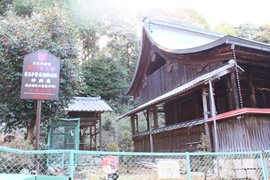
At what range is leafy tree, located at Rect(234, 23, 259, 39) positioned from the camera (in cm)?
3306

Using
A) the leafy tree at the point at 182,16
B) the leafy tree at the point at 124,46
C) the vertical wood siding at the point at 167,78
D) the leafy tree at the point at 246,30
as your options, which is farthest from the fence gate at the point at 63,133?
the leafy tree at the point at 182,16

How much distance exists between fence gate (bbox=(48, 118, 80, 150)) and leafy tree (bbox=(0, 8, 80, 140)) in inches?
20.0

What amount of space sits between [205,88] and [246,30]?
3070cm

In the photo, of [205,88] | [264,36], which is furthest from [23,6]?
[264,36]

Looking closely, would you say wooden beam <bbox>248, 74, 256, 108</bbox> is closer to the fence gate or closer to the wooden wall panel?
the wooden wall panel

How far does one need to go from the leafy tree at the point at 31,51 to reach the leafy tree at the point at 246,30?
30.9 meters

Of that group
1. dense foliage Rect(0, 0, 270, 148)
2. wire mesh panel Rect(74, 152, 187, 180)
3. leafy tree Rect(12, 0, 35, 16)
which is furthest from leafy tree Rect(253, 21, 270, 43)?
leafy tree Rect(12, 0, 35, 16)

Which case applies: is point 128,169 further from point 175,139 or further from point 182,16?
point 182,16

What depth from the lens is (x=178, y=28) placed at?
16234 millimetres

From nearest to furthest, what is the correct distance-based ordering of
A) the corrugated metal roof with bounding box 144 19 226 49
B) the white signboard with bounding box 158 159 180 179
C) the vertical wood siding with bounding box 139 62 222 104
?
the white signboard with bounding box 158 159 180 179 < the vertical wood siding with bounding box 139 62 222 104 < the corrugated metal roof with bounding box 144 19 226 49

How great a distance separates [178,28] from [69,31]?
9.31 meters

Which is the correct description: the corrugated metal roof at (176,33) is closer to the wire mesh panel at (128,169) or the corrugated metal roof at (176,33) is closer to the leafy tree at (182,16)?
the wire mesh panel at (128,169)

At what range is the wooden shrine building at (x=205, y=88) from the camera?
6.95m

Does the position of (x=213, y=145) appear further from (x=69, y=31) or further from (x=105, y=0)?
(x=105, y=0)
